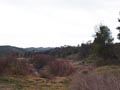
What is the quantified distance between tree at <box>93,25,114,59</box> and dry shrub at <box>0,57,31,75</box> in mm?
19744

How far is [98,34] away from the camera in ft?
181

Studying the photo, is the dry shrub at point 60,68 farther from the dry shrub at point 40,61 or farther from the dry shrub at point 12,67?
the dry shrub at point 40,61

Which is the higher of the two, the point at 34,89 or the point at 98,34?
the point at 98,34

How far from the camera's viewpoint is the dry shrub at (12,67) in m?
34.1

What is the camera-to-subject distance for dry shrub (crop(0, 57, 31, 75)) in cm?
3409

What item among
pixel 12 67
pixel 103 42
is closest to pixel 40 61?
pixel 103 42

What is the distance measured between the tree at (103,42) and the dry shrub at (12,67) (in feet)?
64.8

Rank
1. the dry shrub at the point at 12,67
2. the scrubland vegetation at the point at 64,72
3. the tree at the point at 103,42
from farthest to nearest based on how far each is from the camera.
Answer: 1. the tree at the point at 103,42
2. the dry shrub at the point at 12,67
3. the scrubland vegetation at the point at 64,72

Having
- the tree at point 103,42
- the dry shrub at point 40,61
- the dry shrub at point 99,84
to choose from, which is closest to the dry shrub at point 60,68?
the dry shrub at point 40,61

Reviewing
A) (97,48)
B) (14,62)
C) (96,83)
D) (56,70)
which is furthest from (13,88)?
(97,48)

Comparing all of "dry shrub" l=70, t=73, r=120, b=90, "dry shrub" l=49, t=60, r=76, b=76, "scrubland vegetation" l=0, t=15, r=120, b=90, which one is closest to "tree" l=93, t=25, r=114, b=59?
"scrubland vegetation" l=0, t=15, r=120, b=90

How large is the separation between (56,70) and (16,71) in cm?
617

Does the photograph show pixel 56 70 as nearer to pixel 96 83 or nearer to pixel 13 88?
pixel 13 88

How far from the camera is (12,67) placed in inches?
1391
